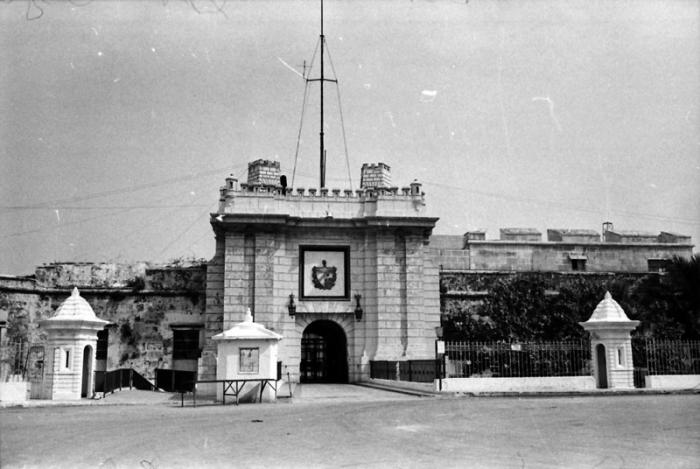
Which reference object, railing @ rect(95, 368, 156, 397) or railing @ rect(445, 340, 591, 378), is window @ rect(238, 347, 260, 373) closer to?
railing @ rect(95, 368, 156, 397)

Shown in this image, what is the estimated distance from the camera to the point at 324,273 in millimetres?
27641

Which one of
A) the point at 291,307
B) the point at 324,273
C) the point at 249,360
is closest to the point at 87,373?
the point at 249,360

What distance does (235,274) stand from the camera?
26812 millimetres

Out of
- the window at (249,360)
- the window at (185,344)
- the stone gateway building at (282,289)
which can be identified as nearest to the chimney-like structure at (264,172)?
the stone gateway building at (282,289)

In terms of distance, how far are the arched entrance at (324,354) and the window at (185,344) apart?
14.2 feet

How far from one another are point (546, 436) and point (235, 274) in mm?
17707

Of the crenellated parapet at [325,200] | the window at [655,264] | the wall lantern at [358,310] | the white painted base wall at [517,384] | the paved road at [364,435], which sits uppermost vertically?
the crenellated parapet at [325,200]

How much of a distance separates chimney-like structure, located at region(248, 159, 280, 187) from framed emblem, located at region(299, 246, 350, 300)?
3213 millimetres

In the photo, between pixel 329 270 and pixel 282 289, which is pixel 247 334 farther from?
pixel 329 270

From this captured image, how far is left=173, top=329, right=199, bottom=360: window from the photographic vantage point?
2838cm

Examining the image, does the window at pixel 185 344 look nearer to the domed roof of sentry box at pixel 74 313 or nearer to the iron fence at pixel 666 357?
the domed roof of sentry box at pixel 74 313

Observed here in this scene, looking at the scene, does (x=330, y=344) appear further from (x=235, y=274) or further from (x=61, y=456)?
(x=61, y=456)

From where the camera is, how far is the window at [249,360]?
732 inches

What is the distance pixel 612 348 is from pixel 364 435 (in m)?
13.4
